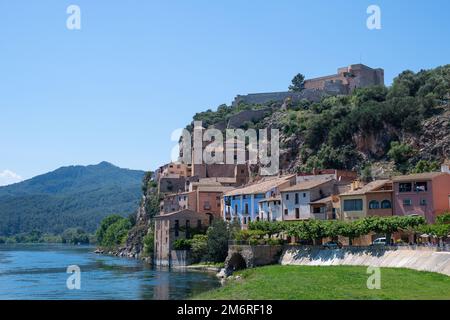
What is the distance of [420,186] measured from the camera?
63781 millimetres

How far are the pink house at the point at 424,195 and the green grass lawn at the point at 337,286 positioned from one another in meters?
15.2

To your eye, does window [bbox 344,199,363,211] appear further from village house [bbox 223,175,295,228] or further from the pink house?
village house [bbox 223,175,295,228]

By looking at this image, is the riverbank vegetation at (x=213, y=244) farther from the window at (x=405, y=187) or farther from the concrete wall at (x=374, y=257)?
the window at (x=405, y=187)

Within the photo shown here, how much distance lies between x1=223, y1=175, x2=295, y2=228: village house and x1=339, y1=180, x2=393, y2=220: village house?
15.0 meters

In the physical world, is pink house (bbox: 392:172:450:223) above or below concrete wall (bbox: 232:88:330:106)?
below

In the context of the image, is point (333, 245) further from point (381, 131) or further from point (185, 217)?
point (381, 131)

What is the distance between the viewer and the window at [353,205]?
68062 mm

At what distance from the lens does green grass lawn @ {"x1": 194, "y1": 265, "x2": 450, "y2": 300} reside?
121 ft

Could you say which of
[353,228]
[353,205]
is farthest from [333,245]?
[353,205]

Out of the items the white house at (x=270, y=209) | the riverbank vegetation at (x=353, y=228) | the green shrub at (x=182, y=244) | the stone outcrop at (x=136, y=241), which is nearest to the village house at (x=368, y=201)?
the riverbank vegetation at (x=353, y=228)

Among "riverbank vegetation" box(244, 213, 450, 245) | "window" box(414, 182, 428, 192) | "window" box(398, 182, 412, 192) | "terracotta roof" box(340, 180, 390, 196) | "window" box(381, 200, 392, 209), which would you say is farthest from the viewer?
"terracotta roof" box(340, 180, 390, 196)

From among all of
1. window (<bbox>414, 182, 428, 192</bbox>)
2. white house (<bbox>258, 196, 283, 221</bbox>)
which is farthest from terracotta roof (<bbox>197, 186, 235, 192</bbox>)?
window (<bbox>414, 182, 428, 192</bbox>)
